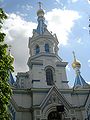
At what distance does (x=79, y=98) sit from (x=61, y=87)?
2465 mm

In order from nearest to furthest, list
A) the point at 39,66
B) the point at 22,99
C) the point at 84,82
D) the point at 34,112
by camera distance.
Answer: the point at 34,112 < the point at 22,99 < the point at 39,66 < the point at 84,82

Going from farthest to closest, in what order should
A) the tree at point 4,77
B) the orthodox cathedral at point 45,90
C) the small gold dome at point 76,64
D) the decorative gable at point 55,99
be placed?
the small gold dome at point 76,64, the decorative gable at point 55,99, the orthodox cathedral at point 45,90, the tree at point 4,77

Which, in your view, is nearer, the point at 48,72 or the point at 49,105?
the point at 49,105

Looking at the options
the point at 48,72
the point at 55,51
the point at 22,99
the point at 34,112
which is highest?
the point at 55,51

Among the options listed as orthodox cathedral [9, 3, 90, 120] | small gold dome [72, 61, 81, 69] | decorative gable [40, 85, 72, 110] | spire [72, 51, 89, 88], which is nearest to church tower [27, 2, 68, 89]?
orthodox cathedral [9, 3, 90, 120]

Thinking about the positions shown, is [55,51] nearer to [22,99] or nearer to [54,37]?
[54,37]

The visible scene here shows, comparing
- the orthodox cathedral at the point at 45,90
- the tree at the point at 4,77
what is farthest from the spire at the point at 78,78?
the tree at the point at 4,77

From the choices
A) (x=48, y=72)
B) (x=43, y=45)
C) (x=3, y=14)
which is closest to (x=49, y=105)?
(x=48, y=72)

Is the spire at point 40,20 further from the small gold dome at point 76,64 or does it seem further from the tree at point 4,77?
the tree at point 4,77

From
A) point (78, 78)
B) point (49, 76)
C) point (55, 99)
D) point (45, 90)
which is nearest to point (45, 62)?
point (49, 76)

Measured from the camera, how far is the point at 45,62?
98.2ft

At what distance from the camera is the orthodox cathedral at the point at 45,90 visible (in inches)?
1016

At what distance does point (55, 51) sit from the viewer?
32.8 m

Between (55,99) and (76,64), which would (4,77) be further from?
(76,64)
